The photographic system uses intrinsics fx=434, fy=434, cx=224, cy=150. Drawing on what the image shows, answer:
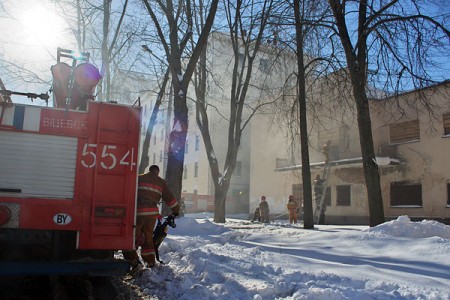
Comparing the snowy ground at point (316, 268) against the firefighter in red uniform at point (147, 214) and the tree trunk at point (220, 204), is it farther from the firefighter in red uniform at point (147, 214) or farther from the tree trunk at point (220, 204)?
the tree trunk at point (220, 204)

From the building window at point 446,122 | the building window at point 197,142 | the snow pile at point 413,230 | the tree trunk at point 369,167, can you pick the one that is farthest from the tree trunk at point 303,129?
the building window at point 197,142

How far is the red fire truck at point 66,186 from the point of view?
4457 millimetres

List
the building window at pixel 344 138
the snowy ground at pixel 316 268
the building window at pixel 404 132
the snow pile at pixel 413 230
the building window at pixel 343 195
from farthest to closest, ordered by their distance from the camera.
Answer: the building window at pixel 344 138, the building window at pixel 343 195, the building window at pixel 404 132, the snow pile at pixel 413 230, the snowy ground at pixel 316 268

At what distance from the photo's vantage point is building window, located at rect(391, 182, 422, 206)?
67.6 feet

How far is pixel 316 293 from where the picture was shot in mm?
4758

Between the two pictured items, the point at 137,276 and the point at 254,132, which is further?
the point at 254,132

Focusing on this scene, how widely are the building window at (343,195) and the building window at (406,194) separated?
2616mm

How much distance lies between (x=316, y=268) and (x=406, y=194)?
654 inches

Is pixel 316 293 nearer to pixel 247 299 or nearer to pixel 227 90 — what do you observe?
pixel 247 299

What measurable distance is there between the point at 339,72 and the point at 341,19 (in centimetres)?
180

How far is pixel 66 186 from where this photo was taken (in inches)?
181

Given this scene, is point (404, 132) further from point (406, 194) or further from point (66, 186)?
point (66, 186)

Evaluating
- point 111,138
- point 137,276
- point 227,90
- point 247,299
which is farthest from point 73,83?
point 227,90

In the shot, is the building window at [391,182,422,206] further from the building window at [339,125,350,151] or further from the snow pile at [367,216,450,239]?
the snow pile at [367,216,450,239]
